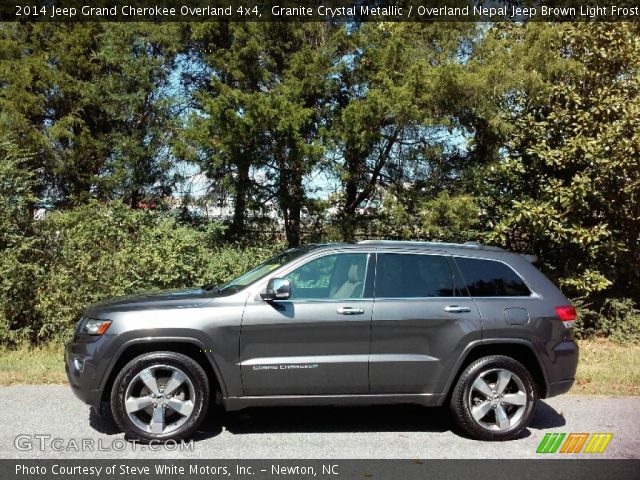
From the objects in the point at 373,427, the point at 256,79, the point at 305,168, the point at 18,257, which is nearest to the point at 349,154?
the point at 305,168

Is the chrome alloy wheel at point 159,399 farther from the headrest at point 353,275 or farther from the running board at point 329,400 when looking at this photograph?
the headrest at point 353,275

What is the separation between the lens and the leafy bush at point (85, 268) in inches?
355

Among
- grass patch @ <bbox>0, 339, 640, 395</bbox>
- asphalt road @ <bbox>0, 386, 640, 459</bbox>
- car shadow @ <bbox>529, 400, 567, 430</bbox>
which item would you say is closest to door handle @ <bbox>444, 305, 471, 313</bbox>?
asphalt road @ <bbox>0, 386, 640, 459</bbox>

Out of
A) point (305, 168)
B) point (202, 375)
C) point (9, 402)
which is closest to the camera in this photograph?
point (202, 375)

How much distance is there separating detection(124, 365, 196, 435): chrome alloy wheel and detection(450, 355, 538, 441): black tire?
2318mm

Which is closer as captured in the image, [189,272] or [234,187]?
[189,272]

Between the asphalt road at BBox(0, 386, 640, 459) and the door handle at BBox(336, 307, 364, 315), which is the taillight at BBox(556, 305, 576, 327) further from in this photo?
the door handle at BBox(336, 307, 364, 315)

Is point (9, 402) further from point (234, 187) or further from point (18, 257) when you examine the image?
point (234, 187)

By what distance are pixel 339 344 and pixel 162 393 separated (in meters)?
1.54

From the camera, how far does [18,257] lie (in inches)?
358

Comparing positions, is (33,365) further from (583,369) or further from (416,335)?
(583,369)

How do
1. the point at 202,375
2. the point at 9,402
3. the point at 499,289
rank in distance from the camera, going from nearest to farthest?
the point at 202,375 < the point at 499,289 < the point at 9,402

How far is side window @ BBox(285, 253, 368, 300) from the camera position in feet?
18.1

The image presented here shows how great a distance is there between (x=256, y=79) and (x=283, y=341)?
302 inches
